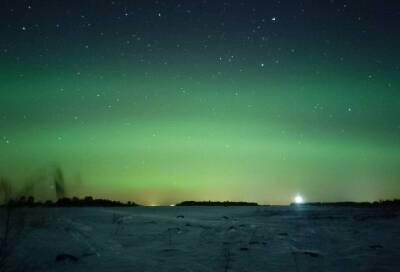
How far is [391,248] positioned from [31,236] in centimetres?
882

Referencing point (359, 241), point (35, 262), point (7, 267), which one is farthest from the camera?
point (359, 241)

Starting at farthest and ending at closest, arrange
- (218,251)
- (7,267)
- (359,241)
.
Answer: (359,241) < (218,251) < (7,267)

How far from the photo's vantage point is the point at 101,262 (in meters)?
8.80

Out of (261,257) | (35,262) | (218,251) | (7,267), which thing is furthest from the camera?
(218,251)

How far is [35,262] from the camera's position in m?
8.41

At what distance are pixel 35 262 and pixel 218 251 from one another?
13.5 ft

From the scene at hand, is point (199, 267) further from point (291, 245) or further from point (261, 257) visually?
point (291, 245)

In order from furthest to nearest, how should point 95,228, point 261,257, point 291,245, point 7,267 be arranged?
point 95,228
point 291,245
point 261,257
point 7,267

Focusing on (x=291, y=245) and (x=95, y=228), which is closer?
(x=291, y=245)

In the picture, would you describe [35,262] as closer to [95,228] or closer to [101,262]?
[101,262]

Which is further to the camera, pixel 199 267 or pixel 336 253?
pixel 336 253

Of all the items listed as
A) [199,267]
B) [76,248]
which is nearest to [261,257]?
[199,267]

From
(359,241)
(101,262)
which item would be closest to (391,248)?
(359,241)

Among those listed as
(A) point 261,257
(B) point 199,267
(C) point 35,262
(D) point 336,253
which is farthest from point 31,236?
(D) point 336,253
